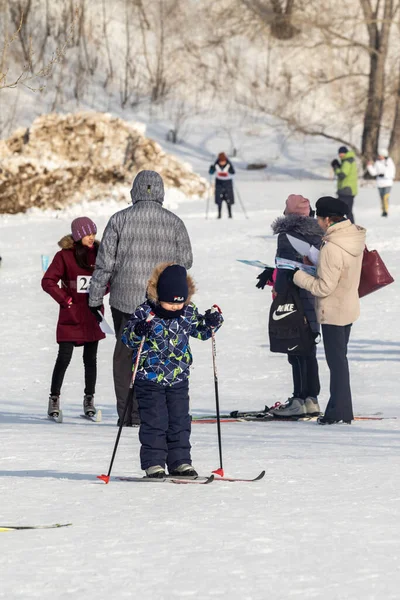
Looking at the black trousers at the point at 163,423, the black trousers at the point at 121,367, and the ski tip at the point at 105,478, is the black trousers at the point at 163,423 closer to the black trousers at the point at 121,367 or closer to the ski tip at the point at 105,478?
the ski tip at the point at 105,478

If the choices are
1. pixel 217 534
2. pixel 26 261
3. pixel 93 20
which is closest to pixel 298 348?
pixel 217 534

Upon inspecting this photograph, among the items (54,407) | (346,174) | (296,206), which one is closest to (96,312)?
(54,407)

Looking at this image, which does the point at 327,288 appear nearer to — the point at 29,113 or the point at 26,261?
the point at 26,261

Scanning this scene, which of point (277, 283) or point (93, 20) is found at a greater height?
point (93, 20)

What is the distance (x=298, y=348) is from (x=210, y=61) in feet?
137

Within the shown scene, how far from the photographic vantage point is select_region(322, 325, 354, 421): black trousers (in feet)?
26.0

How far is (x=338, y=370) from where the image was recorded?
7.97 meters

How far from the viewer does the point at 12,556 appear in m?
4.59

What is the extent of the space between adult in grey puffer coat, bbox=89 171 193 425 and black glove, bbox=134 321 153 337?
1904 mm

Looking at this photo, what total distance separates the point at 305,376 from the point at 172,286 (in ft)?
9.27

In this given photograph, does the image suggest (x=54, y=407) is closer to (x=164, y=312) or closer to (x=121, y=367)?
(x=121, y=367)

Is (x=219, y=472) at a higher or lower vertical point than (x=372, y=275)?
lower

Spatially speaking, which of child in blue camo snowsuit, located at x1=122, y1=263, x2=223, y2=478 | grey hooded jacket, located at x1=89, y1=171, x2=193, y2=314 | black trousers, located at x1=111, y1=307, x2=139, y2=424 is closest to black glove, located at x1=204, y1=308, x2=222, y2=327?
child in blue camo snowsuit, located at x1=122, y1=263, x2=223, y2=478

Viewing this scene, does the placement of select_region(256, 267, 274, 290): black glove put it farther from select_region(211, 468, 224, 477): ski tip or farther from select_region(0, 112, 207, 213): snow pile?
select_region(0, 112, 207, 213): snow pile
